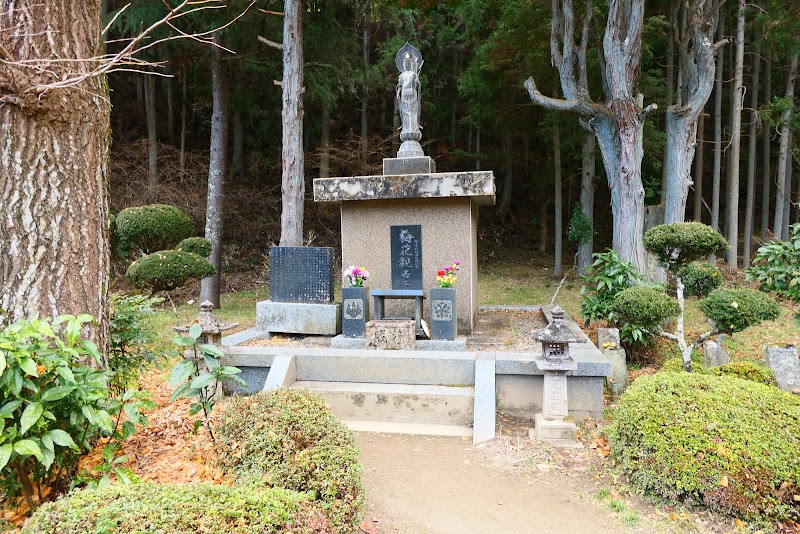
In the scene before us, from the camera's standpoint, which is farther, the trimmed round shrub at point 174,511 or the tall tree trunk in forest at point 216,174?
the tall tree trunk in forest at point 216,174

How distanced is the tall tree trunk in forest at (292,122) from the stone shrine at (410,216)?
3.07 meters

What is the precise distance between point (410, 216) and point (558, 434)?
11.4ft

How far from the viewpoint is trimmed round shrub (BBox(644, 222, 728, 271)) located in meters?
5.59

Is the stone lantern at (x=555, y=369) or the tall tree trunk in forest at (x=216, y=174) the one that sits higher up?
the tall tree trunk in forest at (x=216, y=174)

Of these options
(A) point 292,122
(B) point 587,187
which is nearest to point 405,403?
(A) point 292,122

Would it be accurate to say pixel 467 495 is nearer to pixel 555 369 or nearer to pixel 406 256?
pixel 555 369

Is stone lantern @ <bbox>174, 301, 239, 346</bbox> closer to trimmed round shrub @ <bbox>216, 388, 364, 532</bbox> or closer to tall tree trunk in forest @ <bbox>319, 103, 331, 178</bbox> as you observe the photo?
trimmed round shrub @ <bbox>216, 388, 364, 532</bbox>

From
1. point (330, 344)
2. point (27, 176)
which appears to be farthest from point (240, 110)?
point (27, 176)

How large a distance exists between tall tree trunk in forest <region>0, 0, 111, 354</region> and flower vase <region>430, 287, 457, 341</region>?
3.63 metres

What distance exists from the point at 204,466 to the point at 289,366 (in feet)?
7.04

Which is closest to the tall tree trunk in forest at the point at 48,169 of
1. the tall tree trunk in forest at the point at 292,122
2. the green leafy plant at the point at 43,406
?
the green leafy plant at the point at 43,406

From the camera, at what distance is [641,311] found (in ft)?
19.3

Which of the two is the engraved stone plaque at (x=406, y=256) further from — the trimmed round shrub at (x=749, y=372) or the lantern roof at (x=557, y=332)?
the trimmed round shrub at (x=749, y=372)

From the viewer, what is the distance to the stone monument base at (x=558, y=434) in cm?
411
